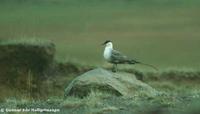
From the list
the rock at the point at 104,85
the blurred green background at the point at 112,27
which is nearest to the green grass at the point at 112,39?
the blurred green background at the point at 112,27

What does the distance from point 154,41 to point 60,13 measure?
7926 mm

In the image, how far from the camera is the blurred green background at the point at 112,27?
82.1ft

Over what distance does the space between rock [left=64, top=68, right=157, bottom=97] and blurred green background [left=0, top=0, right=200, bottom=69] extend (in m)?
6.91

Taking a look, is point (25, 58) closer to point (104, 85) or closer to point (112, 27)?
point (104, 85)

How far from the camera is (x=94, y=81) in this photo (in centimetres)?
1403

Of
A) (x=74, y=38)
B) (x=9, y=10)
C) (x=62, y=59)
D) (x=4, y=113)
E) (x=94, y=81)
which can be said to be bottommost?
(x=4, y=113)

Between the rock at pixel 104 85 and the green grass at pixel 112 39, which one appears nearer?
the green grass at pixel 112 39

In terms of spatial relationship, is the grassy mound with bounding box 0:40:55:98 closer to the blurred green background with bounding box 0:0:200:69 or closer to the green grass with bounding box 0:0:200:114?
the green grass with bounding box 0:0:200:114

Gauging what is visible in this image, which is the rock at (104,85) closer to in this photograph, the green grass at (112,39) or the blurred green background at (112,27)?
the green grass at (112,39)

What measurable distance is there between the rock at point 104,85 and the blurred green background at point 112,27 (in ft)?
22.7

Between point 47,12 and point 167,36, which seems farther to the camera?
point 47,12

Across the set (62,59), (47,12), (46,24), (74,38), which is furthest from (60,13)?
(62,59)

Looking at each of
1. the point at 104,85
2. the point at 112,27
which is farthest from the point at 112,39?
the point at 104,85

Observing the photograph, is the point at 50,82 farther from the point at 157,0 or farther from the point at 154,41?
the point at 157,0
